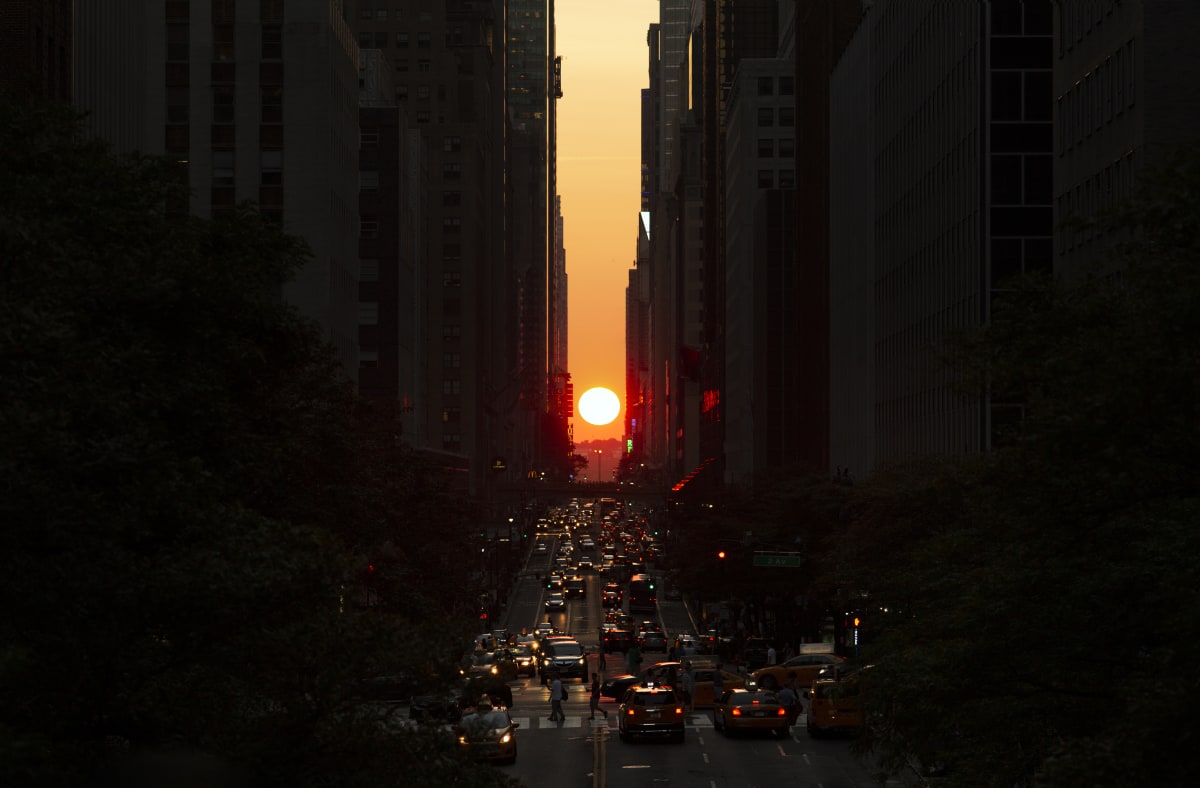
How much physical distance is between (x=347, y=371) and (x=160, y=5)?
78.2 ft

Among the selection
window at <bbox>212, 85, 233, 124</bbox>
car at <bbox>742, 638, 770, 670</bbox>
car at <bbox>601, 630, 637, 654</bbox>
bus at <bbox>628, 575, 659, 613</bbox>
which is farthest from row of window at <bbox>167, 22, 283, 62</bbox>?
bus at <bbox>628, 575, 659, 613</bbox>

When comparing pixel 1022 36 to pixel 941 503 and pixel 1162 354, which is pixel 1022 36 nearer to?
pixel 941 503

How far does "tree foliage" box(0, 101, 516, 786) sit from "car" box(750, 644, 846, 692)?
141 ft

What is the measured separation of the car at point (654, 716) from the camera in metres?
53.0

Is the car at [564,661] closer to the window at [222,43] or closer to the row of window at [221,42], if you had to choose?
the row of window at [221,42]

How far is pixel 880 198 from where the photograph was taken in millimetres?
111875

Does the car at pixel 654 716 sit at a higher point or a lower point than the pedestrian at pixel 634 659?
higher

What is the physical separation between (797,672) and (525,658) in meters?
19.2

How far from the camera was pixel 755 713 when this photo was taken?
177ft

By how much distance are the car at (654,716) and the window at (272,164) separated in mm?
62355

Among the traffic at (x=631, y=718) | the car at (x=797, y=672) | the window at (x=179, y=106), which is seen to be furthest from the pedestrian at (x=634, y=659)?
the window at (x=179, y=106)

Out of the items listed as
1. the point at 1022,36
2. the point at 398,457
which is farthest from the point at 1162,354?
the point at 1022,36

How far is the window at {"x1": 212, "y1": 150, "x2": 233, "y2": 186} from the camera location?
108688 mm

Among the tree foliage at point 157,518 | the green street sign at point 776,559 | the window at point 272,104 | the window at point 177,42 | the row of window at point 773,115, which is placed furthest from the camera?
the row of window at point 773,115
